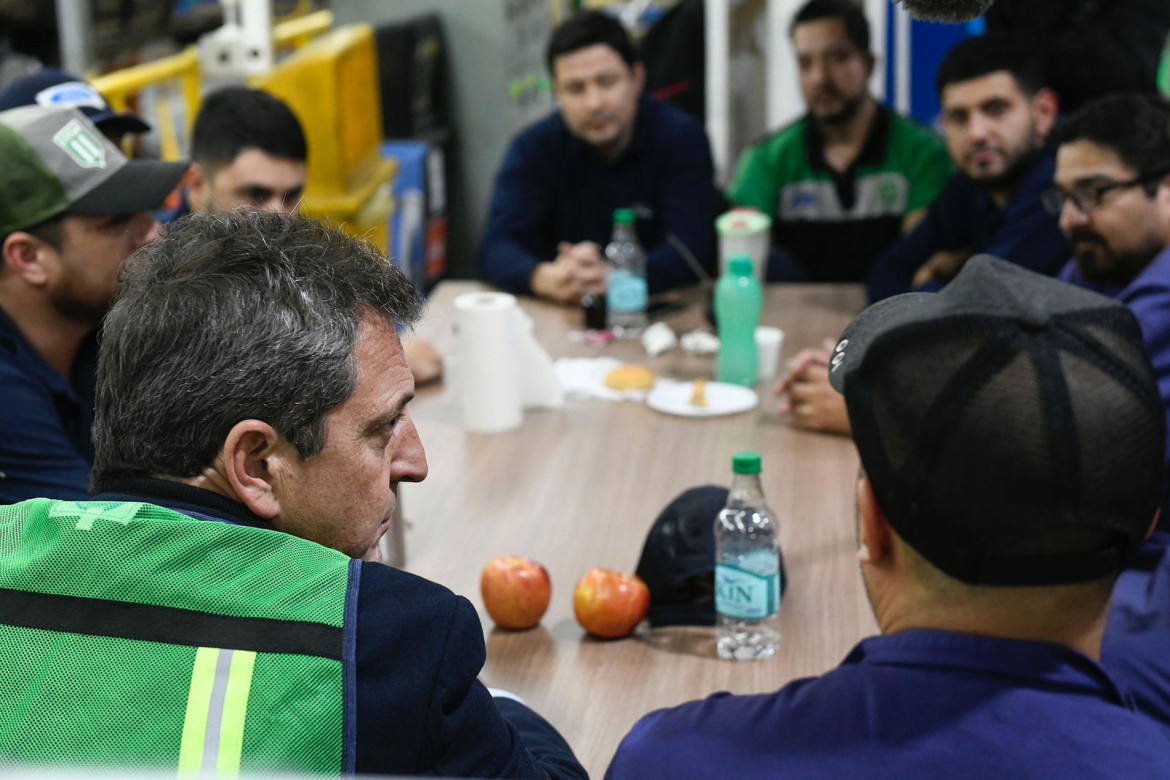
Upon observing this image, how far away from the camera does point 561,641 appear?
1667mm

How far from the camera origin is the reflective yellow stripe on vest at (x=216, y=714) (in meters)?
0.91

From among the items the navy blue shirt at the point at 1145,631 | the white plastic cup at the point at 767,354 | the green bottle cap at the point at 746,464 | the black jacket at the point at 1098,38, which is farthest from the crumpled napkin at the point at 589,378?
the black jacket at the point at 1098,38

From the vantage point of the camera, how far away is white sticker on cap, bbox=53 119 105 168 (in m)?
2.04

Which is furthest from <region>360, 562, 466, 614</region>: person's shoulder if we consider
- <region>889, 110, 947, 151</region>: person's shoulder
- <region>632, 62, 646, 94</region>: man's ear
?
<region>889, 110, 947, 151</region>: person's shoulder

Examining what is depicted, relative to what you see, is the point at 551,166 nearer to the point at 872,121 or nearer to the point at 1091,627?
the point at 872,121

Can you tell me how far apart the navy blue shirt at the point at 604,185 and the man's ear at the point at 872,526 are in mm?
2702

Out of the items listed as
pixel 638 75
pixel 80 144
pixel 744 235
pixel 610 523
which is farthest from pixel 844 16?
pixel 80 144

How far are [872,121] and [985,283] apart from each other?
318 cm

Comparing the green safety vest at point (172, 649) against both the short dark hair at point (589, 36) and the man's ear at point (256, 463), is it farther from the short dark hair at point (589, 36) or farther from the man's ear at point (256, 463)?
the short dark hair at point (589, 36)

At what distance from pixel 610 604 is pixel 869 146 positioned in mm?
2673

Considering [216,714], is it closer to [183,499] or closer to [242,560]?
[242,560]

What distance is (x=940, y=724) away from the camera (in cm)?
93

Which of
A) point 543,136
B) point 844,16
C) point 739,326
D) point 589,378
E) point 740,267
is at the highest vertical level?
point 844,16

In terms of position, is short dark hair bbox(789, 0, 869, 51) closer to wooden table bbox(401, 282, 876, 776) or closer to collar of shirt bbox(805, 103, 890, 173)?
collar of shirt bbox(805, 103, 890, 173)
